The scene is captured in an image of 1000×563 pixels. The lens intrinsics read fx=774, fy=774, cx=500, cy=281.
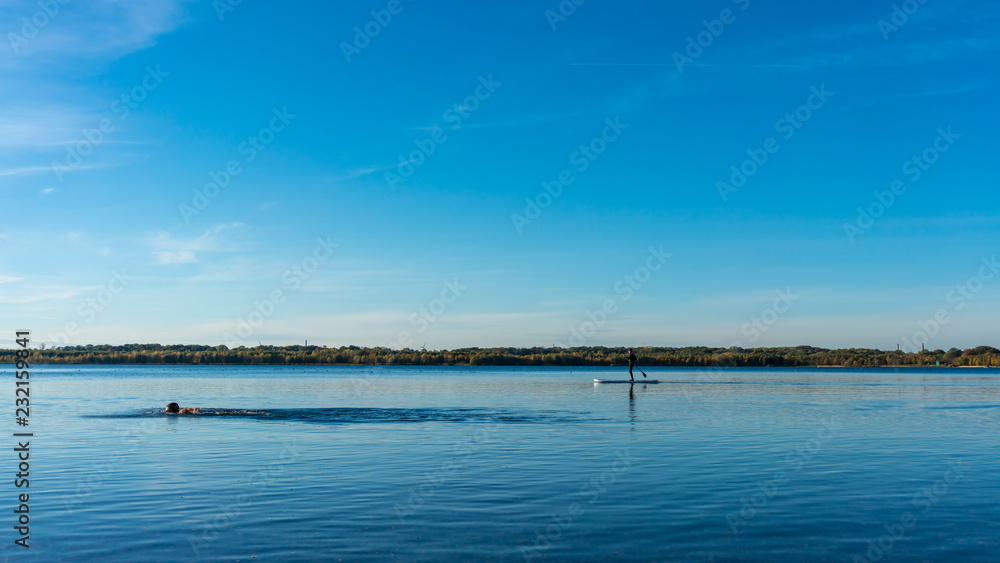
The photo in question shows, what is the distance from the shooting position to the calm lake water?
1197 cm

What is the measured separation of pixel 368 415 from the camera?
117 ft

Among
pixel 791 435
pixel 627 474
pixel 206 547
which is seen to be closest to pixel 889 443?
pixel 791 435

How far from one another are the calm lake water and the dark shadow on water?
876mm

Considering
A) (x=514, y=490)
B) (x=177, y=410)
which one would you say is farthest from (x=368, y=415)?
(x=514, y=490)

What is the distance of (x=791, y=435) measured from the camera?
86.8ft

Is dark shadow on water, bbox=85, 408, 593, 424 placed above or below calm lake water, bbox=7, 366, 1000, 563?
below

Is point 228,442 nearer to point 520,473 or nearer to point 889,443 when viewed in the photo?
point 520,473

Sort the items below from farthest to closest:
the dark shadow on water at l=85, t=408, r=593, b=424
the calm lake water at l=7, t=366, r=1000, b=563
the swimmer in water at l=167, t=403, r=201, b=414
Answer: the swimmer in water at l=167, t=403, r=201, b=414 → the dark shadow on water at l=85, t=408, r=593, b=424 → the calm lake water at l=7, t=366, r=1000, b=563

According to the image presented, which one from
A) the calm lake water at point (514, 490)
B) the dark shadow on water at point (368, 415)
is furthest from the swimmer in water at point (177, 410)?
the calm lake water at point (514, 490)

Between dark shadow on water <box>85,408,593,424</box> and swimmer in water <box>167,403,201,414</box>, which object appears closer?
dark shadow on water <box>85,408,593,424</box>

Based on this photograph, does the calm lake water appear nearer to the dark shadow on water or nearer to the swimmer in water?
the dark shadow on water

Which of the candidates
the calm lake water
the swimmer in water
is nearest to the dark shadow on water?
the swimmer in water

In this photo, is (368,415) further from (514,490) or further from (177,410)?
(514,490)

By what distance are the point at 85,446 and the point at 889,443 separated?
25.3 m
